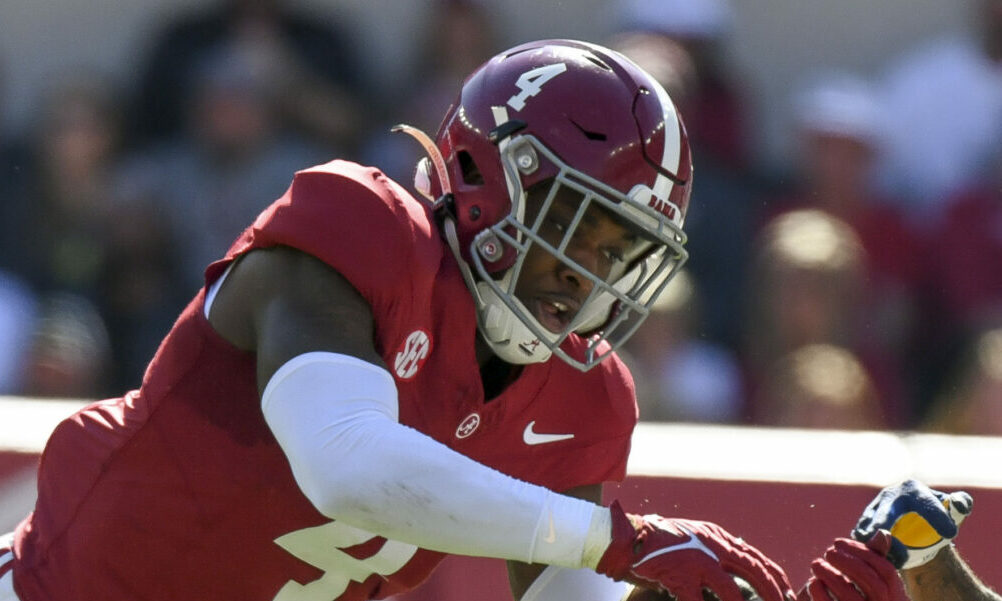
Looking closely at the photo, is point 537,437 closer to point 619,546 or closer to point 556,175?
point 556,175

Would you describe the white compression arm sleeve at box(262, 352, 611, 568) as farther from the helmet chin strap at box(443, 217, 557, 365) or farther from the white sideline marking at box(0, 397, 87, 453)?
the white sideline marking at box(0, 397, 87, 453)

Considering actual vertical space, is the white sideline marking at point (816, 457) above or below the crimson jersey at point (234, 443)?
below

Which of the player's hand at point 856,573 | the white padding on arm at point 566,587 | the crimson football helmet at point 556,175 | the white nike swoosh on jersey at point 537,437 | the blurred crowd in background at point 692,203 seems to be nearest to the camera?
the player's hand at point 856,573

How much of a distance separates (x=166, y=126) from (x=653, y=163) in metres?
3.47

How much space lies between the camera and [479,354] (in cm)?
278

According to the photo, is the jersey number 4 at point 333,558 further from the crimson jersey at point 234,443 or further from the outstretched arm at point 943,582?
the outstretched arm at point 943,582

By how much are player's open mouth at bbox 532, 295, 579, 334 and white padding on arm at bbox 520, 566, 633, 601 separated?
20.6 inches

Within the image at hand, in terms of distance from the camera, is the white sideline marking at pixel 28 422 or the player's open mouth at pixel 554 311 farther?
the white sideline marking at pixel 28 422

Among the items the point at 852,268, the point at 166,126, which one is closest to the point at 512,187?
the point at 852,268

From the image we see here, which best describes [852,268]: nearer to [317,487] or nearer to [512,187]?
[512,187]

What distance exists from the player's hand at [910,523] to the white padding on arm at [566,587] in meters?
0.56

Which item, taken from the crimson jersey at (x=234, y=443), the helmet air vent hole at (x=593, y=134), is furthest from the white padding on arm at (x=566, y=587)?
the helmet air vent hole at (x=593, y=134)

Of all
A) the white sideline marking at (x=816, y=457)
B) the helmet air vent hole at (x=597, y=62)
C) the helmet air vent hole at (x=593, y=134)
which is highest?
the helmet air vent hole at (x=597, y=62)

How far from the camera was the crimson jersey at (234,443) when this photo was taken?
8.21 ft
